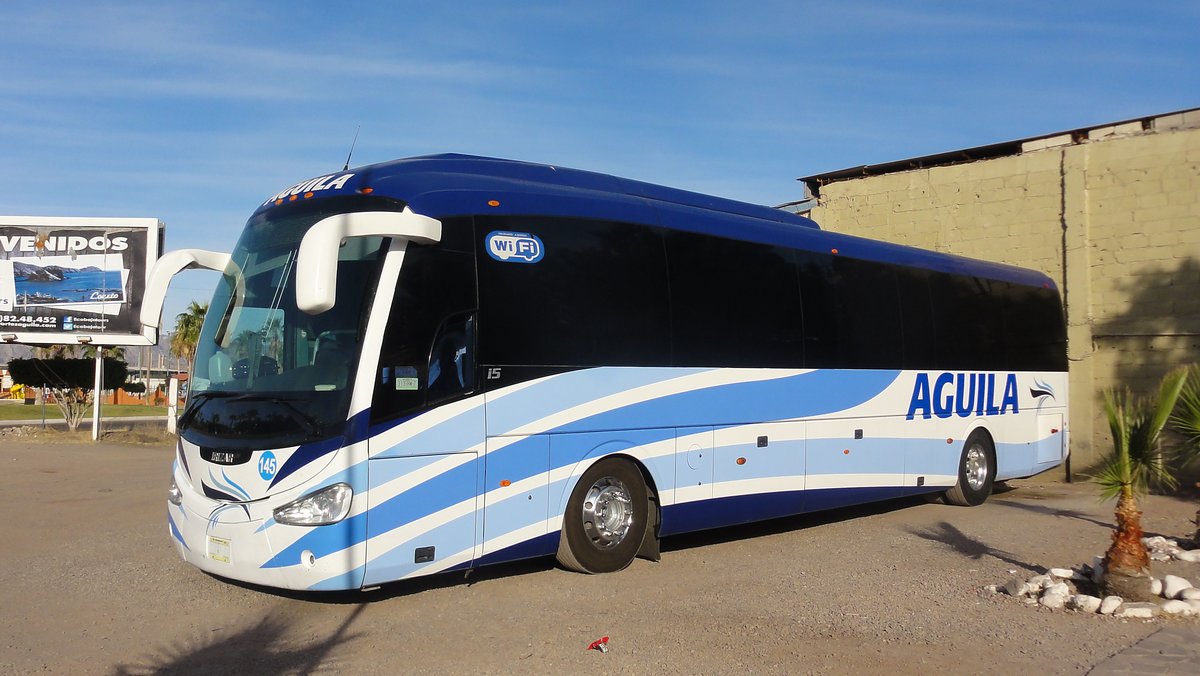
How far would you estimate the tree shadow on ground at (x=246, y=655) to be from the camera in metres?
5.90

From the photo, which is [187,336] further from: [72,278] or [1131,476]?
[1131,476]

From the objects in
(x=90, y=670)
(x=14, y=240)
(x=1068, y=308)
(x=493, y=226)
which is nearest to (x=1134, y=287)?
(x=1068, y=308)

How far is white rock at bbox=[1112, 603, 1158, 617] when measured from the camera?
706 centimetres

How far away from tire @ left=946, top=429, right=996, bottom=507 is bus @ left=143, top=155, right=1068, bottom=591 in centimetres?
224

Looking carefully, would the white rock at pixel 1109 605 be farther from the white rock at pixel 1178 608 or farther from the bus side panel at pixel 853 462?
the bus side panel at pixel 853 462

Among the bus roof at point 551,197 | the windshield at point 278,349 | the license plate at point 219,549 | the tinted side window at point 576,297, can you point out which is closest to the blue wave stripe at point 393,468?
the windshield at point 278,349

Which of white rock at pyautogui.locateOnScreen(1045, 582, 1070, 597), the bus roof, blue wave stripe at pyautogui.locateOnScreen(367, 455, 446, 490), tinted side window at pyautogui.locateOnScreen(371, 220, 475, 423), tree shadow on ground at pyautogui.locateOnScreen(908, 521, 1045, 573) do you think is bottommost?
tree shadow on ground at pyautogui.locateOnScreen(908, 521, 1045, 573)

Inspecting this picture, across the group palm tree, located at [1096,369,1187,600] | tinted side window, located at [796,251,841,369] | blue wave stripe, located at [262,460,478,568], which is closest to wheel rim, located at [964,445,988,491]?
tinted side window, located at [796,251,841,369]

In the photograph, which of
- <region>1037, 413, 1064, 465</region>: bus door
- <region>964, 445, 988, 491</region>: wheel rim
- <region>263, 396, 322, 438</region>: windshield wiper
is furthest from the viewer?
<region>1037, 413, 1064, 465</region>: bus door

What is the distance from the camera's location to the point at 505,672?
5867 mm

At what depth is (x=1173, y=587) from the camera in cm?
739

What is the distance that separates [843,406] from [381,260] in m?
6.01

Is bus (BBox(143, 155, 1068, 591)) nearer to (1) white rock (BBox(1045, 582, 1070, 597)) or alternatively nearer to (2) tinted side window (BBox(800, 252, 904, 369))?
(2) tinted side window (BBox(800, 252, 904, 369))

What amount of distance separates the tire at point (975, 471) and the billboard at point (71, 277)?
67.5 ft
